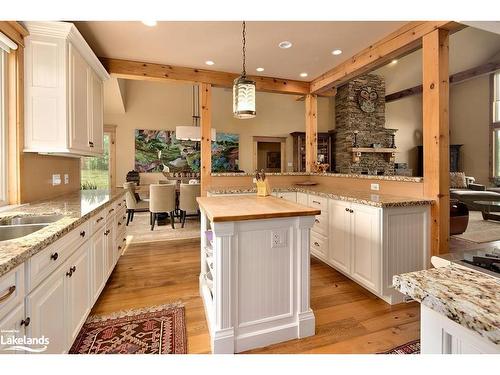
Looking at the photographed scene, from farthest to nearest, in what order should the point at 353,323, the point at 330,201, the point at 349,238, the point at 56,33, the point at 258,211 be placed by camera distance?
the point at 330,201 < the point at 349,238 < the point at 56,33 < the point at 353,323 < the point at 258,211

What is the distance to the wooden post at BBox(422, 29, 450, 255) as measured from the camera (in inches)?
92.2

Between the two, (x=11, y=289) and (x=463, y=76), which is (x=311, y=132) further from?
(x=463, y=76)

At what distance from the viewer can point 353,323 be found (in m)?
1.97

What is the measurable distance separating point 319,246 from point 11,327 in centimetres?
291

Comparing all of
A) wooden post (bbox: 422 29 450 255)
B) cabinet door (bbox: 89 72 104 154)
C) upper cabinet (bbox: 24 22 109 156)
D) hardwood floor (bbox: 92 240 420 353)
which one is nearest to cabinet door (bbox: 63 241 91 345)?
hardwood floor (bbox: 92 240 420 353)

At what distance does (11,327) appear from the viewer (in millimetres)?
978

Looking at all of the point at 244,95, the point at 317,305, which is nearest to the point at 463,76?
the point at 244,95

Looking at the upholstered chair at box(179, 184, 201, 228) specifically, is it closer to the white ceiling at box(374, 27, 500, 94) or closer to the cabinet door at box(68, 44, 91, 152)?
the cabinet door at box(68, 44, 91, 152)

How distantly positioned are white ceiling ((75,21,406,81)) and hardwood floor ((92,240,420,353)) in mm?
2760
